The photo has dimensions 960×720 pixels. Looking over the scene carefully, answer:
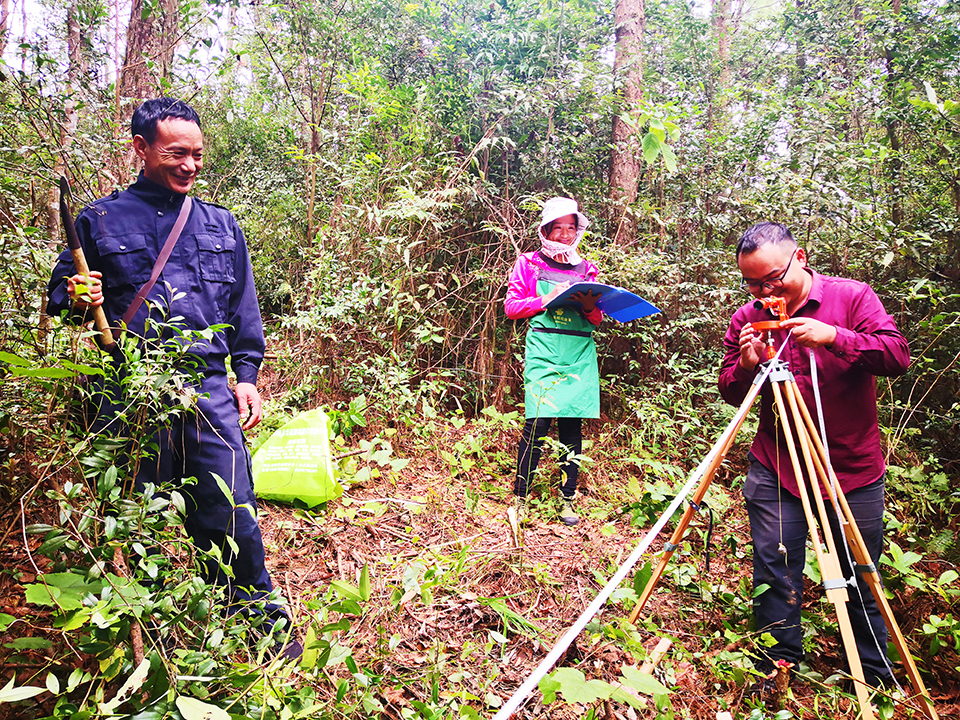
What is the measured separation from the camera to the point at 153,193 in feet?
6.79

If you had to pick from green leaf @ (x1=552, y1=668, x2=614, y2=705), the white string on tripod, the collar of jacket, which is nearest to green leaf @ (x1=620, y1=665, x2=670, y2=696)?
green leaf @ (x1=552, y1=668, x2=614, y2=705)

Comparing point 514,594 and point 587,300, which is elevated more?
point 587,300

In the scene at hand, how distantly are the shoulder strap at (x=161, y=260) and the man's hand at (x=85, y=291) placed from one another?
0.66ft

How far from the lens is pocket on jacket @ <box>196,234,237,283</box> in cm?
210

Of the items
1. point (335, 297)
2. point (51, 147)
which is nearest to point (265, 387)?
point (335, 297)

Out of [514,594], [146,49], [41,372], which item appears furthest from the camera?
[146,49]

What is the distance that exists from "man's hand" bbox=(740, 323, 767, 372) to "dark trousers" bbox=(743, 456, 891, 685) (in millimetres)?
496

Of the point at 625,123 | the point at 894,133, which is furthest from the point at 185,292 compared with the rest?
the point at 894,133

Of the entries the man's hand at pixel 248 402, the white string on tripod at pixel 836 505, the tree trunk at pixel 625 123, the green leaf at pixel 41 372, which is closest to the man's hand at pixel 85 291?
the green leaf at pixel 41 372

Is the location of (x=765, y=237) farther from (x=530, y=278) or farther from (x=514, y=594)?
(x=514, y=594)

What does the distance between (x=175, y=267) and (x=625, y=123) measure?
436 cm

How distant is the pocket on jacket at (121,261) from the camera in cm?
193

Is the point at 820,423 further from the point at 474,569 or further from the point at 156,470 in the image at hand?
the point at 156,470

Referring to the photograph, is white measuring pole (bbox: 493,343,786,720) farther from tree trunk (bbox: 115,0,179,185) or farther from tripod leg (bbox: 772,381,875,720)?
tree trunk (bbox: 115,0,179,185)
